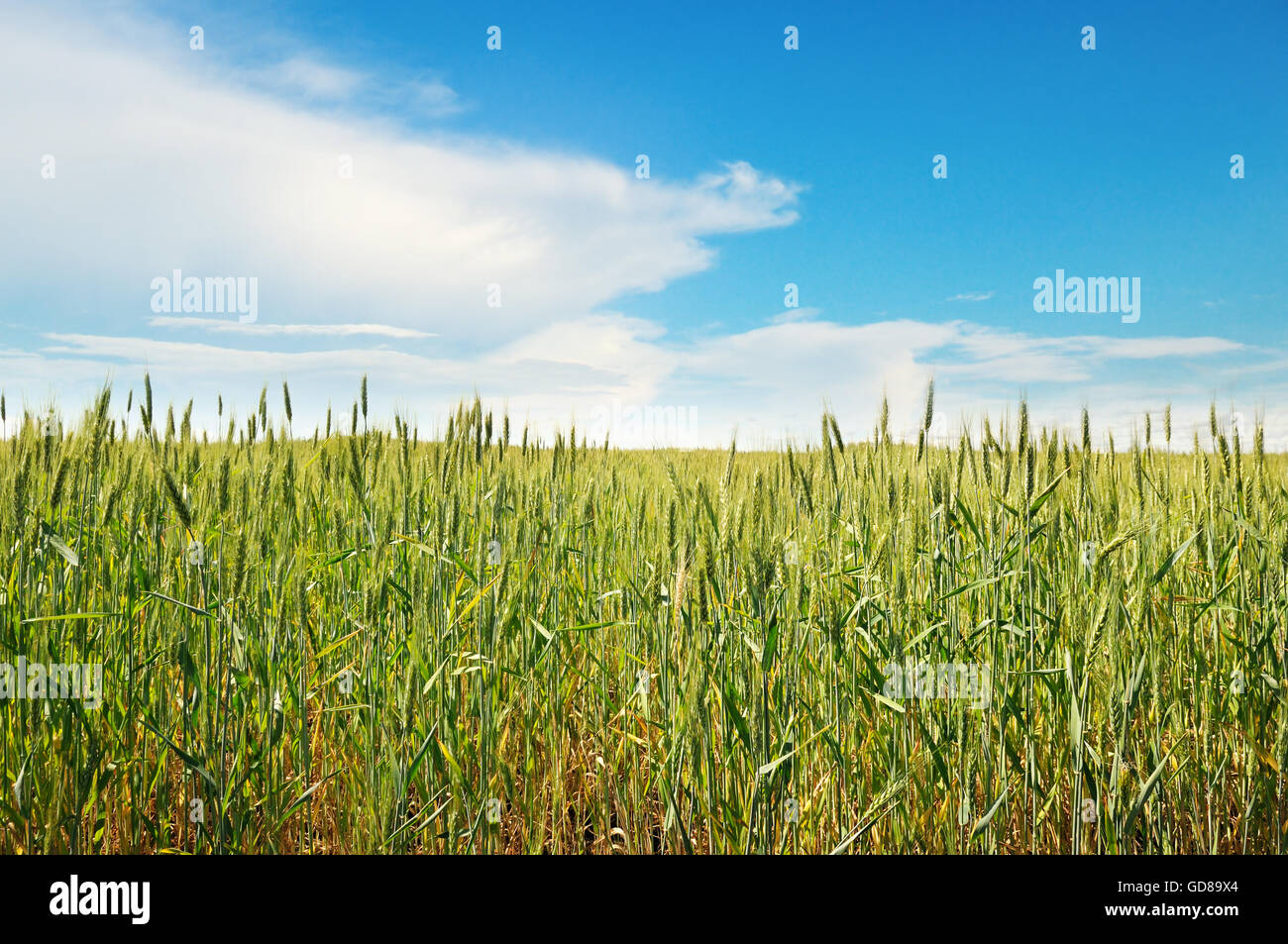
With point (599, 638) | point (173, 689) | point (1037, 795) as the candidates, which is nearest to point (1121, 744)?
point (1037, 795)

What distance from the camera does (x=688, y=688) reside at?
4.06 feet

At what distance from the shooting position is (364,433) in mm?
2096

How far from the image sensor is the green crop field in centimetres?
133

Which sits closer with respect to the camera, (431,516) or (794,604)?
(794,604)

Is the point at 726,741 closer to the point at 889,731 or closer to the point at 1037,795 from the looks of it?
the point at 889,731

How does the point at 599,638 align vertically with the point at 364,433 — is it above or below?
below

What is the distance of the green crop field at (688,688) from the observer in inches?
52.2

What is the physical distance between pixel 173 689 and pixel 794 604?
63.3 inches

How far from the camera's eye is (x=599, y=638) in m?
1.89
